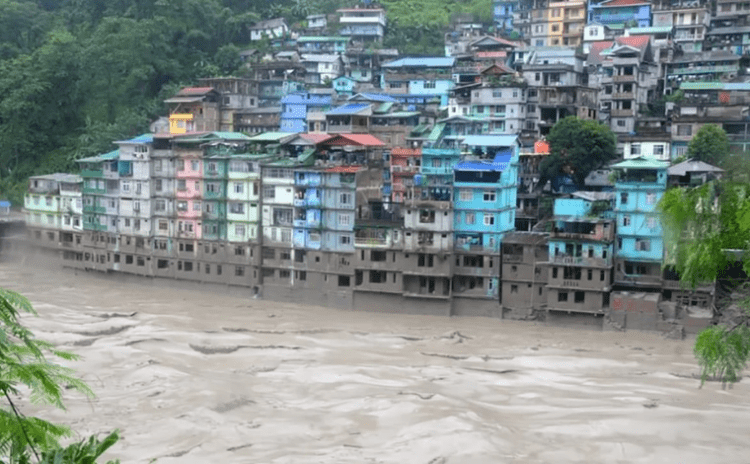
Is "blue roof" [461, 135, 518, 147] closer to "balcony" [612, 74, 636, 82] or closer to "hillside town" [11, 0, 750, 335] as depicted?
"hillside town" [11, 0, 750, 335]

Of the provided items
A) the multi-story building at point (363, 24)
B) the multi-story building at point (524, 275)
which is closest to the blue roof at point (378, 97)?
the multi-story building at point (363, 24)

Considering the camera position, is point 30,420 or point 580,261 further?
point 580,261

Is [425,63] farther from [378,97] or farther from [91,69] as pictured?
[91,69]

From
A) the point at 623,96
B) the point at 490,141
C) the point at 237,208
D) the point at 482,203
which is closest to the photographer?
the point at 482,203

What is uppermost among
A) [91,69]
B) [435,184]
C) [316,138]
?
[91,69]

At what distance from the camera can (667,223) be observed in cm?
1644

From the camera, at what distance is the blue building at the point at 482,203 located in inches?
1294

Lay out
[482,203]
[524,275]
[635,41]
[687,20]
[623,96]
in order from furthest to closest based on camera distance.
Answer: [687,20] → [635,41] → [623,96] → [482,203] → [524,275]

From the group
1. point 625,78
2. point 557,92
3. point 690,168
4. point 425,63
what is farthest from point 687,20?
point 690,168

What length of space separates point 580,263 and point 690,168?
505 cm

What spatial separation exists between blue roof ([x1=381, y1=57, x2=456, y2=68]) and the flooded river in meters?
21.0

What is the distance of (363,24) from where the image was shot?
60.6 metres

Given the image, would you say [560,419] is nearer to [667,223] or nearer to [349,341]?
[667,223]

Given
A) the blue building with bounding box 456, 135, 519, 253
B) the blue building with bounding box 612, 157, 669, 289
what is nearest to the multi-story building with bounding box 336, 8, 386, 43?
the blue building with bounding box 456, 135, 519, 253
